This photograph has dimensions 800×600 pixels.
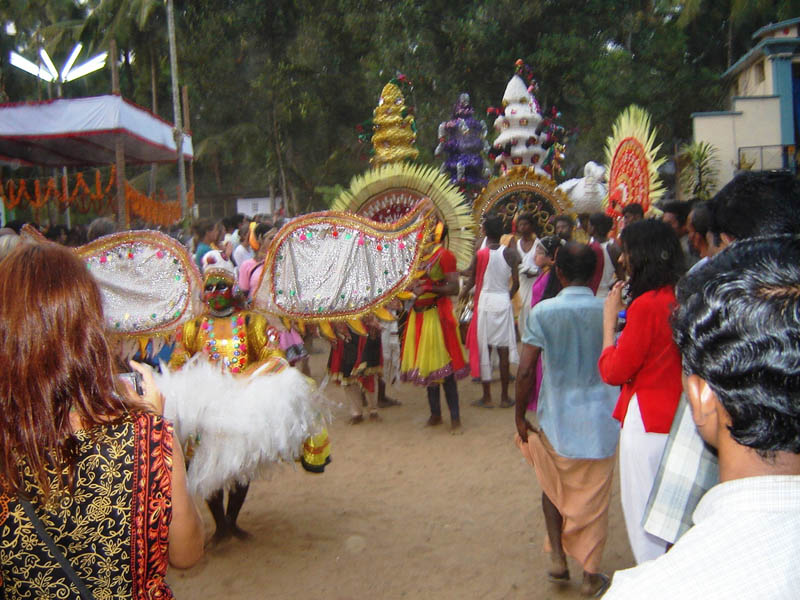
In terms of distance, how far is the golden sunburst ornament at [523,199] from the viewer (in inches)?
403

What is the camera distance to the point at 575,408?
345 cm

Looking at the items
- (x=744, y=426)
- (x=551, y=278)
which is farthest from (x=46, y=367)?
(x=551, y=278)

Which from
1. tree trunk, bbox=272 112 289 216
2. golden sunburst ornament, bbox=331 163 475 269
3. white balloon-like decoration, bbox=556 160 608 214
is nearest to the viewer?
golden sunburst ornament, bbox=331 163 475 269

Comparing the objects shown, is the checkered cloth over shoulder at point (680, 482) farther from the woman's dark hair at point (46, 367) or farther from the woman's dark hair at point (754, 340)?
the woman's dark hair at point (46, 367)

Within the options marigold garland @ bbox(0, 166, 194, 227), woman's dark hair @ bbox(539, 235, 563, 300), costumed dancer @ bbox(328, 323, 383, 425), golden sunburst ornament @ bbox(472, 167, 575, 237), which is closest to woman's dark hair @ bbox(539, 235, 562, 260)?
woman's dark hair @ bbox(539, 235, 563, 300)

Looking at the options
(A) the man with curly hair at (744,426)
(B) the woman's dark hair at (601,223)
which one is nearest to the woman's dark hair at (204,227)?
(B) the woman's dark hair at (601,223)

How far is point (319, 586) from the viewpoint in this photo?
383 centimetres

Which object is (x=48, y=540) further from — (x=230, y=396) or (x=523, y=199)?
(x=523, y=199)

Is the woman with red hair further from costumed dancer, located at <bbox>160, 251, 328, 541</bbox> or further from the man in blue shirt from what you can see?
the man in blue shirt

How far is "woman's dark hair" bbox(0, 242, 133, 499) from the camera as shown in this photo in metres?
1.53

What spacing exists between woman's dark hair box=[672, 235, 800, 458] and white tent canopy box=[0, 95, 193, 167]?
9.24 meters

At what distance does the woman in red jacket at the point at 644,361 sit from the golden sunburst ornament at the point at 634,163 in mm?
2230

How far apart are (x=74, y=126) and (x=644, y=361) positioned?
8.48 m

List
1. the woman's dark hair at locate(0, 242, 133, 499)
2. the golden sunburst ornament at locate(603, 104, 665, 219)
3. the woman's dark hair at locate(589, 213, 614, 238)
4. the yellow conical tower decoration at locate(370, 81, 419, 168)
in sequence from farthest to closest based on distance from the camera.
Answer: the yellow conical tower decoration at locate(370, 81, 419, 168)
the woman's dark hair at locate(589, 213, 614, 238)
the golden sunburst ornament at locate(603, 104, 665, 219)
the woman's dark hair at locate(0, 242, 133, 499)
